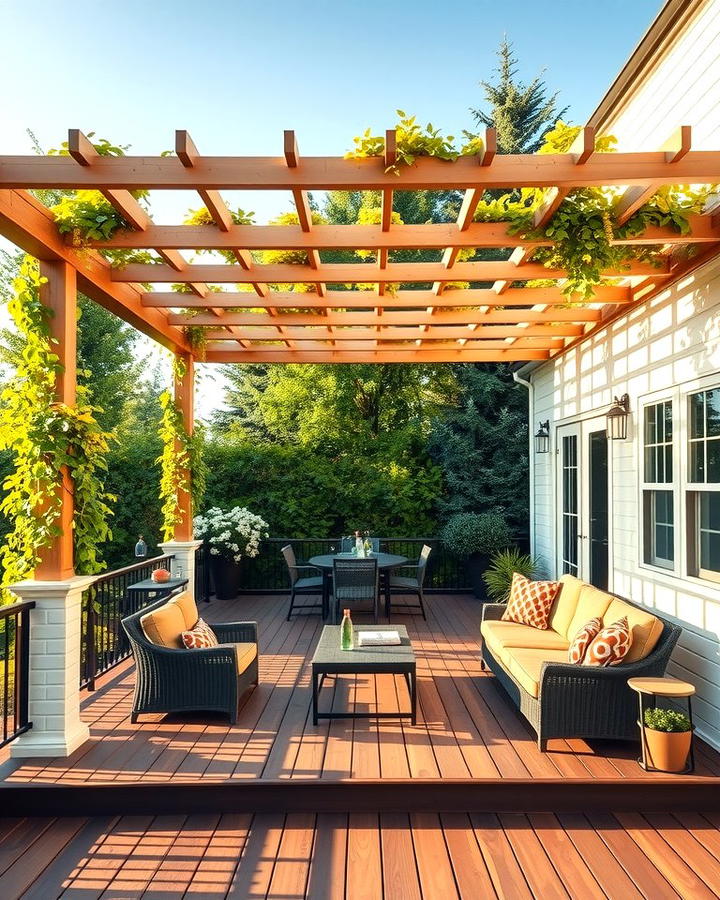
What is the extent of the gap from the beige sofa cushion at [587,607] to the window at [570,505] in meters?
2.34

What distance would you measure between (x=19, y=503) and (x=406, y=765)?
108 inches

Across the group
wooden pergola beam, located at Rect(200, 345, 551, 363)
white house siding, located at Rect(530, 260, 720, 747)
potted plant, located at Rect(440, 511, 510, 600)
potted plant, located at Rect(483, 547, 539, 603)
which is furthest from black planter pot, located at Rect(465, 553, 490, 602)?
wooden pergola beam, located at Rect(200, 345, 551, 363)

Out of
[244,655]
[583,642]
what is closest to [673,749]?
[583,642]

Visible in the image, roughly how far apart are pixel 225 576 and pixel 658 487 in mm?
5907

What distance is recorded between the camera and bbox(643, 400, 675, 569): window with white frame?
15.6ft

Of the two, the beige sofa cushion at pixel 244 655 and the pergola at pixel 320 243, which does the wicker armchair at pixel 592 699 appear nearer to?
the beige sofa cushion at pixel 244 655

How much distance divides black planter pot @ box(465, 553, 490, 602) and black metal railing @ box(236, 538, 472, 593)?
50 centimetres

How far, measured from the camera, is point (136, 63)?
6074 mm

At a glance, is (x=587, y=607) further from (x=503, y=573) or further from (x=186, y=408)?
(x=186, y=408)

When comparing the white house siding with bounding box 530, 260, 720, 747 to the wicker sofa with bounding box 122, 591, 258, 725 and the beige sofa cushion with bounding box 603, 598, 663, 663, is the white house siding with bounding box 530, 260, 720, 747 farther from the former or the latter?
the wicker sofa with bounding box 122, 591, 258, 725

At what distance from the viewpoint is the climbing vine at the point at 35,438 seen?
3.78 m

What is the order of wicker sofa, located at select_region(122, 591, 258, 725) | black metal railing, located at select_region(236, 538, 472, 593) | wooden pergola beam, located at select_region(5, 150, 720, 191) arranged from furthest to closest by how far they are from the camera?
black metal railing, located at select_region(236, 538, 472, 593) → wicker sofa, located at select_region(122, 591, 258, 725) → wooden pergola beam, located at select_region(5, 150, 720, 191)

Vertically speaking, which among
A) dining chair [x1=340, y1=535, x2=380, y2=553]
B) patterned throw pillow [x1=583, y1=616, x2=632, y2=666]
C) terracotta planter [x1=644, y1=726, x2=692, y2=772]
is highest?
dining chair [x1=340, y1=535, x2=380, y2=553]

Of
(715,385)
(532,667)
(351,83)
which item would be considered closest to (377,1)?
(351,83)
